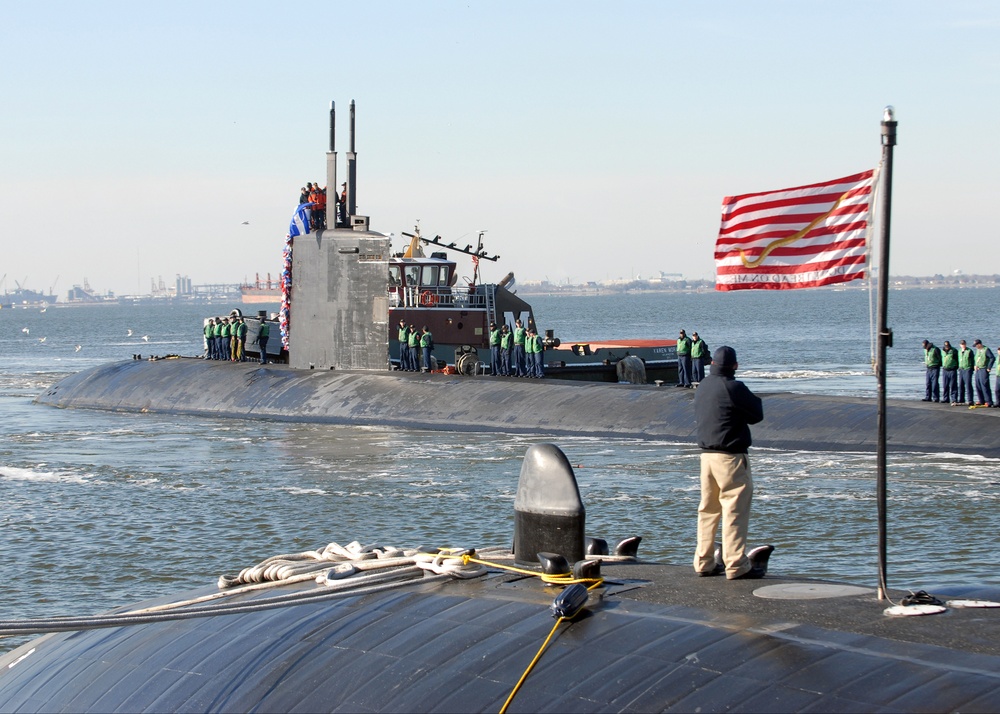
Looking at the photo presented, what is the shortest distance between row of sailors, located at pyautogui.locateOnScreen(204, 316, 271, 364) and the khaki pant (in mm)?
29467

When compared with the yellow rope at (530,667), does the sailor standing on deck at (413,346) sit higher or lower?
higher

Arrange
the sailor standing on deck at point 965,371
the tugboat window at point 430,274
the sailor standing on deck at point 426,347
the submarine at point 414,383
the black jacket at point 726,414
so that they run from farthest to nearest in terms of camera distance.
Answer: the tugboat window at point 430,274
the sailor standing on deck at point 426,347
the sailor standing on deck at point 965,371
the submarine at point 414,383
the black jacket at point 726,414

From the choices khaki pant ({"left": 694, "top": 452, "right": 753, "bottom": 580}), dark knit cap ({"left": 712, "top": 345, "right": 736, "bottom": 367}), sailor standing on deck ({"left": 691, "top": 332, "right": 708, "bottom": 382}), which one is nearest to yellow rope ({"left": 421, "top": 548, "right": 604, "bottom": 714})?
khaki pant ({"left": 694, "top": 452, "right": 753, "bottom": 580})

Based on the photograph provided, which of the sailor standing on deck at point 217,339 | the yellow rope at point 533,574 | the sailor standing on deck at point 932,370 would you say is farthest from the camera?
the sailor standing on deck at point 217,339

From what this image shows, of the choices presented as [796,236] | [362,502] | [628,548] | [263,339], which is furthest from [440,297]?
[796,236]

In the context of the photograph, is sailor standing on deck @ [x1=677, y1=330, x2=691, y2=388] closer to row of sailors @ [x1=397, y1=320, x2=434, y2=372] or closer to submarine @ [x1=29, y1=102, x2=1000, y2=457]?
submarine @ [x1=29, y1=102, x2=1000, y2=457]

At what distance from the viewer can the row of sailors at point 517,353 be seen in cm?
3075

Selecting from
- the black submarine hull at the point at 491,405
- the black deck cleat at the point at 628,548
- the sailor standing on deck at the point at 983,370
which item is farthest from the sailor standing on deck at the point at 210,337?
the black deck cleat at the point at 628,548

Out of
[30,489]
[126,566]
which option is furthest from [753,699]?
[30,489]

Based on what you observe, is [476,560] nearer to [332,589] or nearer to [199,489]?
[332,589]

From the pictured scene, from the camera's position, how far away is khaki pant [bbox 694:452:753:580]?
682cm

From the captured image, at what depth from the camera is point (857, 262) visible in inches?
277

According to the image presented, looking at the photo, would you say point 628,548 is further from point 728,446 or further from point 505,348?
point 505,348

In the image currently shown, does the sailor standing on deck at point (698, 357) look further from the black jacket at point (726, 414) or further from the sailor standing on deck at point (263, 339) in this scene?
the black jacket at point (726, 414)
